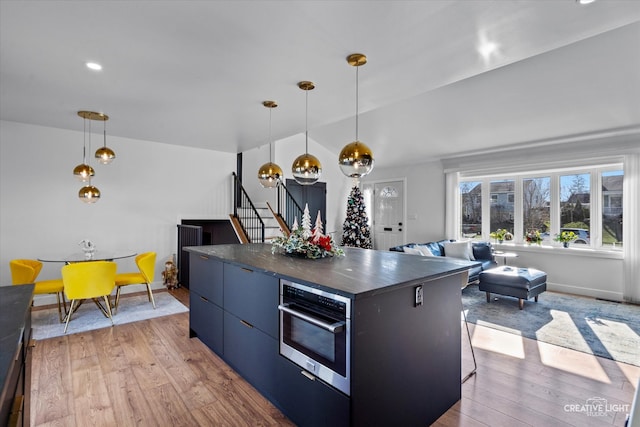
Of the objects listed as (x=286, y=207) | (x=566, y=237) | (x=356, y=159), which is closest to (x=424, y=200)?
(x=566, y=237)

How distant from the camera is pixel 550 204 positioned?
6031 mm

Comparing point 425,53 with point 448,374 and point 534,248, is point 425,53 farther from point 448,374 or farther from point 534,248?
point 534,248

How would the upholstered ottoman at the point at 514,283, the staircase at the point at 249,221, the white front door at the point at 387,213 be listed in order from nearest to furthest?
the upholstered ottoman at the point at 514,283 < the staircase at the point at 249,221 < the white front door at the point at 387,213

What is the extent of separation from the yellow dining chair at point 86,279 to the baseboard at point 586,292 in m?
7.02

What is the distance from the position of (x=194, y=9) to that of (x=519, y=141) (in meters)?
5.91

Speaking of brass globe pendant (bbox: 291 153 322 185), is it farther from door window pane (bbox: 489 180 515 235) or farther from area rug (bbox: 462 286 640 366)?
door window pane (bbox: 489 180 515 235)

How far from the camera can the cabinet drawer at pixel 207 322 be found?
294cm

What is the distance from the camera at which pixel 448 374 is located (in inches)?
88.7

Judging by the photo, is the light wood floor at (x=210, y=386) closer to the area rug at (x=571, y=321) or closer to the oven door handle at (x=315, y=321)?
the area rug at (x=571, y=321)

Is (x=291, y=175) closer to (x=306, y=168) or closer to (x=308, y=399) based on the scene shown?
(x=306, y=168)

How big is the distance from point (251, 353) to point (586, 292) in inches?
231

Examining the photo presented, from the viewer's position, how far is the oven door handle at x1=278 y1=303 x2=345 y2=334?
1632mm

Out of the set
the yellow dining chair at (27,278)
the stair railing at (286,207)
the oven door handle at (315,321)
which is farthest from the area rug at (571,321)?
the yellow dining chair at (27,278)

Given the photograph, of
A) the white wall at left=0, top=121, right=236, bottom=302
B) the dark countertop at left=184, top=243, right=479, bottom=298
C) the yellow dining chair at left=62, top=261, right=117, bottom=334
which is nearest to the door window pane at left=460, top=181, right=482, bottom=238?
the dark countertop at left=184, top=243, right=479, bottom=298
